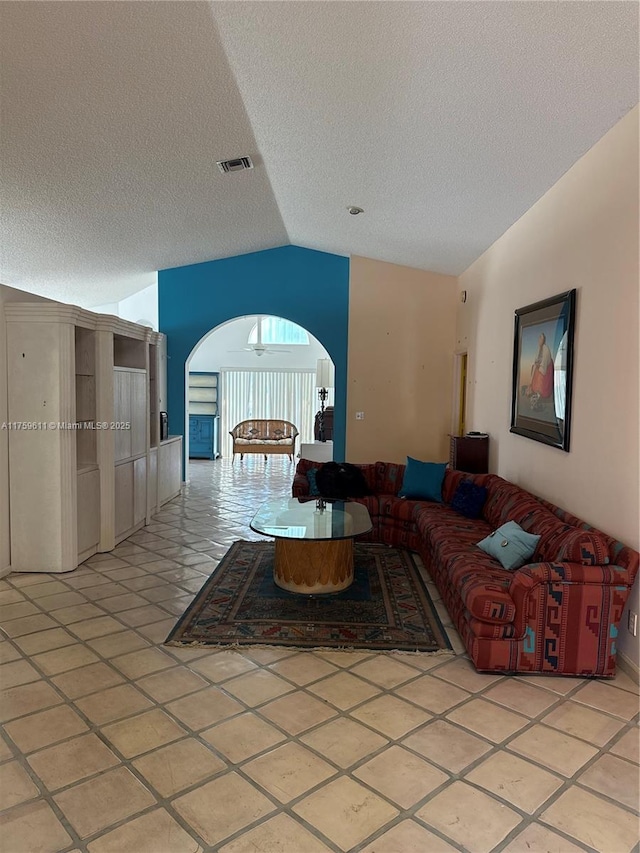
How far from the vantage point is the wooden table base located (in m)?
4.11

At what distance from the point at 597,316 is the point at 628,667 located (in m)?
1.98

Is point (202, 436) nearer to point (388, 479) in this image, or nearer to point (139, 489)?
point (139, 489)

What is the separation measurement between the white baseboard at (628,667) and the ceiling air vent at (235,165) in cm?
460

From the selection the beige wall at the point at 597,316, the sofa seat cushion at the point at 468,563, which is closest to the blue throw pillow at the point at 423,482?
the sofa seat cushion at the point at 468,563

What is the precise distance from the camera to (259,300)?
8234mm

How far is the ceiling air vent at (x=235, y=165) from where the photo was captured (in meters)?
4.99

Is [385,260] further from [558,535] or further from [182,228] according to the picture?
[558,535]

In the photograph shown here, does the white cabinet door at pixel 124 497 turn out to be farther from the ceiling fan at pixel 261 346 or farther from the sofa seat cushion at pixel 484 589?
the ceiling fan at pixel 261 346

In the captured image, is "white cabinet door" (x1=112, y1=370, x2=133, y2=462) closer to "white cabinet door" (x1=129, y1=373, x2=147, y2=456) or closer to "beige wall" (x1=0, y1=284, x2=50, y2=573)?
"white cabinet door" (x1=129, y1=373, x2=147, y2=456)

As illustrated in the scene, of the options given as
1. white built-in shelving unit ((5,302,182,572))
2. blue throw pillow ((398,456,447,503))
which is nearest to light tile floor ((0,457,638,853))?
white built-in shelving unit ((5,302,182,572))

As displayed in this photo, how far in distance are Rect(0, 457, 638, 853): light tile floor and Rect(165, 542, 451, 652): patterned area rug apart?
0.45ft

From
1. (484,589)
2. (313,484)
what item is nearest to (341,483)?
(313,484)

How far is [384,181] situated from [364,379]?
10.9 feet

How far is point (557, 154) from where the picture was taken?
3807mm
